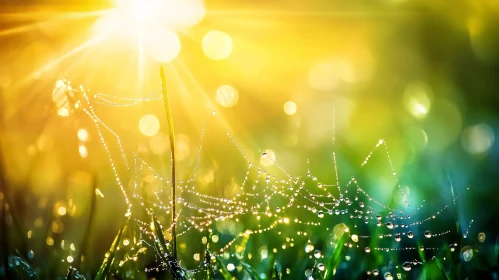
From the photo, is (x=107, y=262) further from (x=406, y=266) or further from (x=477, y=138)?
(x=477, y=138)

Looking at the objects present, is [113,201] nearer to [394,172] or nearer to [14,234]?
[14,234]

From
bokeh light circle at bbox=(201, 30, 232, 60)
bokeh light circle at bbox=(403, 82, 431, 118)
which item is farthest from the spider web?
bokeh light circle at bbox=(201, 30, 232, 60)

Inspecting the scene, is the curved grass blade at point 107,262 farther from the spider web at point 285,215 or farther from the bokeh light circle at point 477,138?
the bokeh light circle at point 477,138

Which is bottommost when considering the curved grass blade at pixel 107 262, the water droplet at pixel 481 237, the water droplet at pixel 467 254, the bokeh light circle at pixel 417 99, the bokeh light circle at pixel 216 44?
the curved grass blade at pixel 107 262

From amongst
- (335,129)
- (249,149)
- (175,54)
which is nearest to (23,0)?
(175,54)

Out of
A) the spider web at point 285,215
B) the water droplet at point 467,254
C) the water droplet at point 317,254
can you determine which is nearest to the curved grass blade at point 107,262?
the spider web at point 285,215

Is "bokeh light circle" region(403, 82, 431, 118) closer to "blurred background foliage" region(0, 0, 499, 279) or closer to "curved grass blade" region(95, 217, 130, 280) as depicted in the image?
"blurred background foliage" region(0, 0, 499, 279)

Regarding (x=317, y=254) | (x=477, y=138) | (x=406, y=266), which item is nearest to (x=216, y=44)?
(x=477, y=138)
